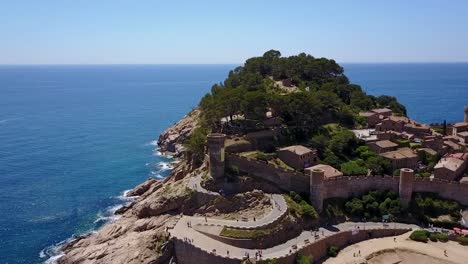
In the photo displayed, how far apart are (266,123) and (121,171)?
116ft

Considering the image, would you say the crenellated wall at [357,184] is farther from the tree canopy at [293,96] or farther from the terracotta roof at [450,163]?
the tree canopy at [293,96]

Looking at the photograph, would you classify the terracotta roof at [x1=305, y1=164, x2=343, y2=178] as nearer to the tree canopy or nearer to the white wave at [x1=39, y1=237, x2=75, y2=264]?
the tree canopy

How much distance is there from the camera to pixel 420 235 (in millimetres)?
51344

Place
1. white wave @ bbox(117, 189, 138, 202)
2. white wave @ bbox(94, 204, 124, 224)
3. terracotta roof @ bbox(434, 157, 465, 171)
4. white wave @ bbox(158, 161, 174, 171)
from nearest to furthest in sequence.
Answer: terracotta roof @ bbox(434, 157, 465, 171) → white wave @ bbox(94, 204, 124, 224) → white wave @ bbox(117, 189, 138, 202) → white wave @ bbox(158, 161, 174, 171)

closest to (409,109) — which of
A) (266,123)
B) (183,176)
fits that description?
(266,123)

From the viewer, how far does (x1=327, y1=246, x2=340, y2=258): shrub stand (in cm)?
5016

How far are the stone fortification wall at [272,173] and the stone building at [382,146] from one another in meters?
16.3

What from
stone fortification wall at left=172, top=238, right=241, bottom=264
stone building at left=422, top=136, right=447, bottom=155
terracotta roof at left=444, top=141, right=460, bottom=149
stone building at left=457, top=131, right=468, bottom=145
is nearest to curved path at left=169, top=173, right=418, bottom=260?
stone fortification wall at left=172, top=238, right=241, bottom=264

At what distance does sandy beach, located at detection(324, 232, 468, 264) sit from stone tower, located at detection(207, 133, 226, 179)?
18.6 metres

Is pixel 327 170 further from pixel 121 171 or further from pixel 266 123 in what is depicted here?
pixel 121 171

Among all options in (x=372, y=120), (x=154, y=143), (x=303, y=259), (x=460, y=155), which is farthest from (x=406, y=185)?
(x=154, y=143)

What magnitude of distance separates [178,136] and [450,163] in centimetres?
6180

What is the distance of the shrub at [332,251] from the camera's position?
50.2 meters

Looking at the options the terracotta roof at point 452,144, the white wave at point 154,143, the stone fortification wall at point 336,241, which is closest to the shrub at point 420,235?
the stone fortification wall at point 336,241
